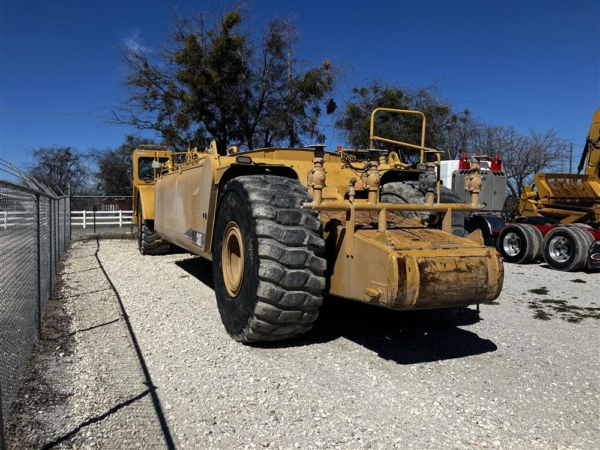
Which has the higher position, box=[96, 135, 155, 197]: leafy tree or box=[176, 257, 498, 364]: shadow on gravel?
box=[96, 135, 155, 197]: leafy tree

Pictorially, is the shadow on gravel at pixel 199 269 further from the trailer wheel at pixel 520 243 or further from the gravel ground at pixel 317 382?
the trailer wheel at pixel 520 243

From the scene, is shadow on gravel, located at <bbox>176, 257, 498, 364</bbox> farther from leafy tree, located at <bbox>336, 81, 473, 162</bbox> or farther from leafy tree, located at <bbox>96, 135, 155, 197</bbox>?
leafy tree, located at <bbox>96, 135, 155, 197</bbox>

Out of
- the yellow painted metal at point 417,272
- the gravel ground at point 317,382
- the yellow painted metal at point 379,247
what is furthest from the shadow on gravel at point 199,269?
the yellow painted metal at point 417,272

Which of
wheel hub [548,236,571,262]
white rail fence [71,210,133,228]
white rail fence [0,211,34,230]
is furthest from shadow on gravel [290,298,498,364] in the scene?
white rail fence [71,210,133,228]

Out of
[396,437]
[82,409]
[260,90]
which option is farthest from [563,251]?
[260,90]

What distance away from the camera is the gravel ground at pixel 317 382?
10.5 ft

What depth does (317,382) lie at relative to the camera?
398 cm

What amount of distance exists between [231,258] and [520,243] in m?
8.60

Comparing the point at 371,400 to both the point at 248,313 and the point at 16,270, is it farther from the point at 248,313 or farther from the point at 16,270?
the point at 16,270

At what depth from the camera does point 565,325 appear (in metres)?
5.99

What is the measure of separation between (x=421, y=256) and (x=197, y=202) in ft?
11.1

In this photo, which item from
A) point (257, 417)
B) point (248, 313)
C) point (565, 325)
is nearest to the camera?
point (257, 417)

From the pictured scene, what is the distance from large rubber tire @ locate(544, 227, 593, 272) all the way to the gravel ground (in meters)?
3.95

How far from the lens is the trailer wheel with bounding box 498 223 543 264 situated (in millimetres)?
11352
